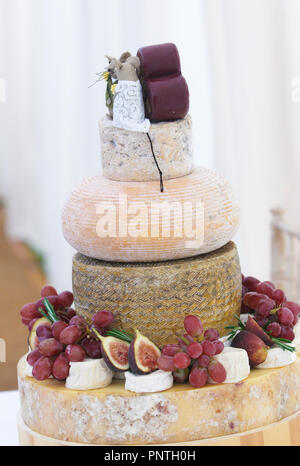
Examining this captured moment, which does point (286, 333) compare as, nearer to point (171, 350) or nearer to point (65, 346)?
point (171, 350)

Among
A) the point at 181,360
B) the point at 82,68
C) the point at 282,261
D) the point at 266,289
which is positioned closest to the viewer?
the point at 181,360

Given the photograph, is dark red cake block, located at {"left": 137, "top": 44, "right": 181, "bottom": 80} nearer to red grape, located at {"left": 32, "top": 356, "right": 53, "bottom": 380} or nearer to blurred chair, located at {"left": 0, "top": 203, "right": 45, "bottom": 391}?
red grape, located at {"left": 32, "top": 356, "right": 53, "bottom": 380}

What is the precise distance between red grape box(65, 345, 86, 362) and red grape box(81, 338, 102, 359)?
0.03 meters

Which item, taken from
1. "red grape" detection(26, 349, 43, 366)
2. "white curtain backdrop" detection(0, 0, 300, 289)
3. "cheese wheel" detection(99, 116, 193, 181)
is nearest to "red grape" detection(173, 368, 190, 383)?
"red grape" detection(26, 349, 43, 366)

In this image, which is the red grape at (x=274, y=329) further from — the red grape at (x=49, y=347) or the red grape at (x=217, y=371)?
the red grape at (x=49, y=347)

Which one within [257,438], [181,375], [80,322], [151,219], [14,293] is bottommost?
[14,293]

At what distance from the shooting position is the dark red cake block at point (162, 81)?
156cm

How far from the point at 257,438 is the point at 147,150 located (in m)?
0.68

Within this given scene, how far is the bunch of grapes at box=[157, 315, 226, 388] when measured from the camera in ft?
4.82

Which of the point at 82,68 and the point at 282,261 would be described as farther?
the point at 82,68

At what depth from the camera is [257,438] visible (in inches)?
60.4


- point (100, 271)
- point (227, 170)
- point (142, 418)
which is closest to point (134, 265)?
point (100, 271)

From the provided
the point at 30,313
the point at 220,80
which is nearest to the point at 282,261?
the point at 220,80

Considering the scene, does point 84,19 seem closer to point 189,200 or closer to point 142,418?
point 189,200
